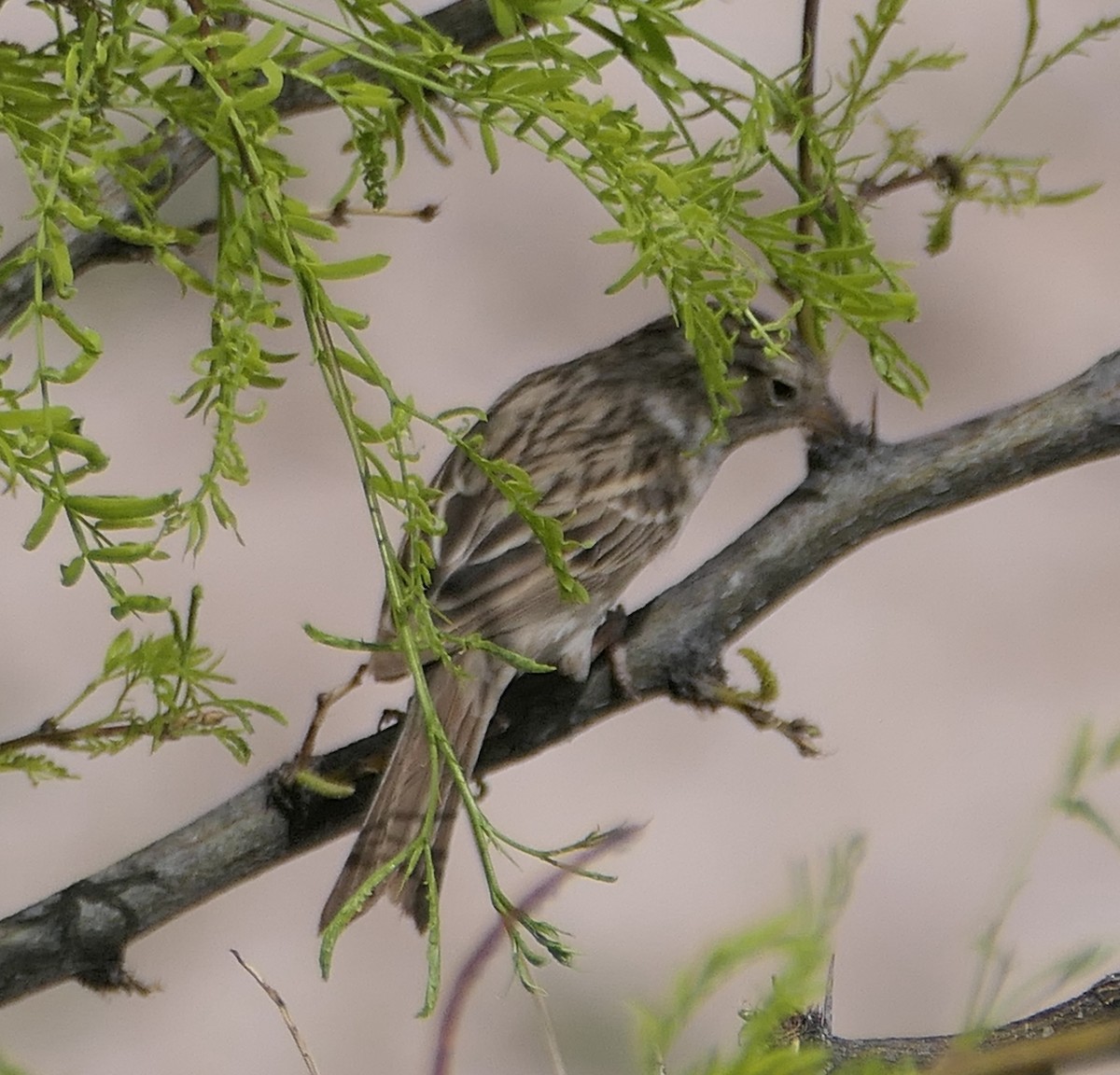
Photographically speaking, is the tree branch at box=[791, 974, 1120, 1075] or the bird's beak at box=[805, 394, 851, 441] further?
the bird's beak at box=[805, 394, 851, 441]

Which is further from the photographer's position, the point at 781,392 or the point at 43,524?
the point at 781,392

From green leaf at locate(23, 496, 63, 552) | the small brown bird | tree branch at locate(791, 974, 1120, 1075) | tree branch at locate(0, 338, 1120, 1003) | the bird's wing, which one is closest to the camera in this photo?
tree branch at locate(791, 974, 1120, 1075)

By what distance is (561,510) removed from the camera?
4.63 feet

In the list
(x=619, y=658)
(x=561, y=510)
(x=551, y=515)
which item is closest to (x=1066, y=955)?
(x=619, y=658)

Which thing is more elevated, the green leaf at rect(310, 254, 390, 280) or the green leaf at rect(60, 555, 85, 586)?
the green leaf at rect(310, 254, 390, 280)

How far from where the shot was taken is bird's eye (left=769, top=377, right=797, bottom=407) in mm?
1288

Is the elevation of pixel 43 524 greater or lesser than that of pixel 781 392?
lesser

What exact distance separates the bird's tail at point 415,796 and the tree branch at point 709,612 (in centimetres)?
2

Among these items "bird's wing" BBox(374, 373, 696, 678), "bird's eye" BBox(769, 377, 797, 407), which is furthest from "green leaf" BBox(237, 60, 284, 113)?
"bird's eye" BBox(769, 377, 797, 407)

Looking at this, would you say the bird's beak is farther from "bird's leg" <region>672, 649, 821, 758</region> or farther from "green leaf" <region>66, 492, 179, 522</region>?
"green leaf" <region>66, 492, 179, 522</region>

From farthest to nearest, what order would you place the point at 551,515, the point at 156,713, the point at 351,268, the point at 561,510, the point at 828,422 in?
the point at 561,510 → the point at 551,515 → the point at 828,422 → the point at 156,713 → the point at 351,268

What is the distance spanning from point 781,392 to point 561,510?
232 millimetres

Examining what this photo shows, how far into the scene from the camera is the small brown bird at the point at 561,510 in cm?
104

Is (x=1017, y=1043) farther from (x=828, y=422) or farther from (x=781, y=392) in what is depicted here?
(x=781, y=392)
